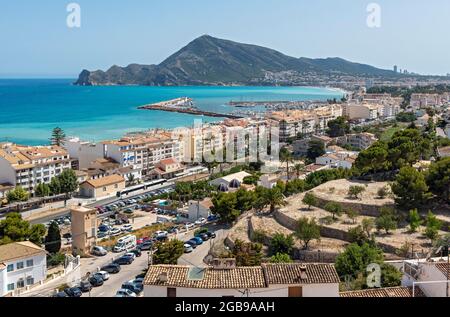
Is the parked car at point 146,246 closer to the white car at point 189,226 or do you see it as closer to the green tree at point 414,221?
the white car at point 189,226

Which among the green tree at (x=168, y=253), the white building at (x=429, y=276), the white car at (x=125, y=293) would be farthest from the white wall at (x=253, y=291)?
the green tree at (x=168, y=253)

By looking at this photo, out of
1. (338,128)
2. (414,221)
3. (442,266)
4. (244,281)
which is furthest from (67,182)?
(338,128)

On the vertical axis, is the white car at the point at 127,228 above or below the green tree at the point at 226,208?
below

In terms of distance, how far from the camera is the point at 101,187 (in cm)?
1495

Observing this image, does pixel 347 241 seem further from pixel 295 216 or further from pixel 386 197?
pixel 386 197

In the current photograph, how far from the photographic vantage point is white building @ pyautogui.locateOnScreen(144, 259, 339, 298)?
149 inches

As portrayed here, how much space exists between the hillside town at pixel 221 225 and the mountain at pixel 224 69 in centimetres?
4745

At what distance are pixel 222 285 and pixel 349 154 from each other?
1348 cm

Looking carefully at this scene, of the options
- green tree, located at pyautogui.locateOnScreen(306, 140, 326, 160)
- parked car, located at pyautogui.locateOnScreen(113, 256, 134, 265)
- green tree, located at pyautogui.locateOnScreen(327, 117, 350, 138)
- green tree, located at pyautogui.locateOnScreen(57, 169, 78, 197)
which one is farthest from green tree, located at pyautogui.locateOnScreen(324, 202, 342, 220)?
green tree, located at pyautogui.locateOnScreen(327, 117, 350, 138)

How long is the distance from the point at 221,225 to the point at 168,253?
3.20 m

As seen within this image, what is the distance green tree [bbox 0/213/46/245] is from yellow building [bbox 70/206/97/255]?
1.87 ft

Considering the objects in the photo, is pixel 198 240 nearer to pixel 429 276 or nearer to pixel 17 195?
pixel 429 276

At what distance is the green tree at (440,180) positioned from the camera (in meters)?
8.88

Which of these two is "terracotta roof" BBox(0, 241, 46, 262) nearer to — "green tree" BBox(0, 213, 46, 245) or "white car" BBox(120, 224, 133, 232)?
"green tree" BBox(0, 213, 46, 245)
